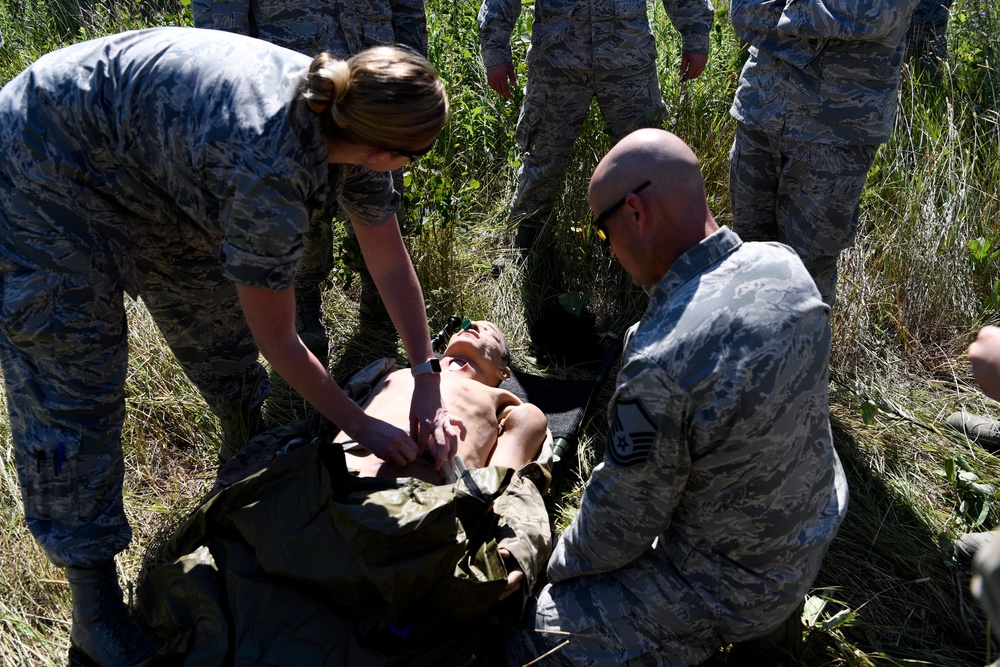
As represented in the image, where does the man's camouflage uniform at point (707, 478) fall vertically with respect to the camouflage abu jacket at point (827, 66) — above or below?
below

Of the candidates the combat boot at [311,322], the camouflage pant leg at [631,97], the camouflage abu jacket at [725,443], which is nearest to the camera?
the camouflage abu jacket at [725,443]

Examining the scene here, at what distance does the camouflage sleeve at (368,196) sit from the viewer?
2658 millimetres

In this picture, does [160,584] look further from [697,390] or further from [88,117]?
[697,390]

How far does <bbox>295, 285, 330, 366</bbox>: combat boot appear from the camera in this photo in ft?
13.9

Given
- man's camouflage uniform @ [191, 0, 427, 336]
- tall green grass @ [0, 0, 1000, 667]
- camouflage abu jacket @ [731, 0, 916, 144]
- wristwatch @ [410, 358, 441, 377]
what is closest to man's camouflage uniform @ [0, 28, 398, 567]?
wristwatch @ [410, 358, 441, 377]

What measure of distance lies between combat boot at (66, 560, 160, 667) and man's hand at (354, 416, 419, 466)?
0.97 m

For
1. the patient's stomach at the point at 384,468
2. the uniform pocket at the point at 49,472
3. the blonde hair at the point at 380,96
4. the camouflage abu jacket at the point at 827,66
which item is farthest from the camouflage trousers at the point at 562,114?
the uniform pocket at the point at 49,472

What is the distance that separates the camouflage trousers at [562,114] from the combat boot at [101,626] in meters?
3.16

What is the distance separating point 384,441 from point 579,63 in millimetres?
2916

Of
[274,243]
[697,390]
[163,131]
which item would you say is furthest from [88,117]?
[697,390]

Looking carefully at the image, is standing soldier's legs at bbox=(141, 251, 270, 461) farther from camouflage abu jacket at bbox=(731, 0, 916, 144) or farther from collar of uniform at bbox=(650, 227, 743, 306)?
camouflage abu jacket at bbox=(731, 0, 916, 144)

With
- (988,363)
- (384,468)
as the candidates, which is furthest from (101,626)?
(988,363)

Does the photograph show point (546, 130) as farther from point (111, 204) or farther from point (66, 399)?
point (66, 399)

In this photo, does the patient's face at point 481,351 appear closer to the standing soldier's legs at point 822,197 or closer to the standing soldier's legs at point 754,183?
the standing soldier's legs at point 754,183
